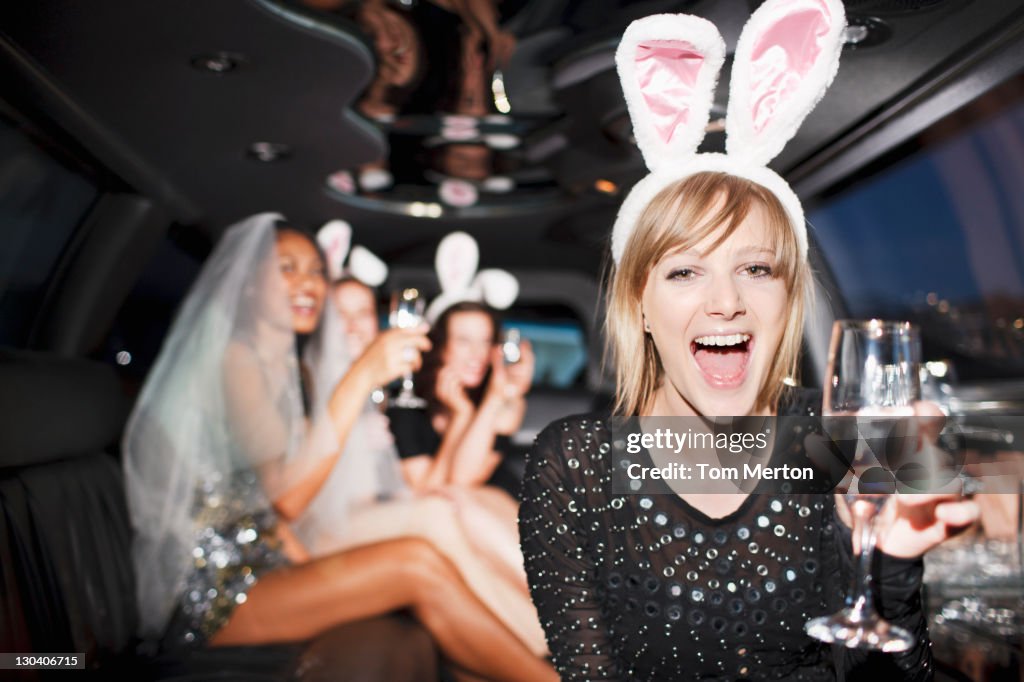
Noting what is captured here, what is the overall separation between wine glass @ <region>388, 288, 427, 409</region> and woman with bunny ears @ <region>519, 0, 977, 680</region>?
167 centimetres

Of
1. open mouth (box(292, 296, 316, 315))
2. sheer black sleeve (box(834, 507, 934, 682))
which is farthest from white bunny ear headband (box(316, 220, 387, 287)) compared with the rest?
sheer black sleeve (box(834, 507, 934, 682))

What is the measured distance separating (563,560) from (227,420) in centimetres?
136

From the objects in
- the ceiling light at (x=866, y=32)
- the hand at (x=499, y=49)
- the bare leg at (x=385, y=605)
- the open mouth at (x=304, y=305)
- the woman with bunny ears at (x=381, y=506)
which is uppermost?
the hand at (x=499, y=49)

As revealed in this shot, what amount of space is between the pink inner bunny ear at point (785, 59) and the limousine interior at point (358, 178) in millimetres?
150

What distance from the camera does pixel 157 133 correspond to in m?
2.14

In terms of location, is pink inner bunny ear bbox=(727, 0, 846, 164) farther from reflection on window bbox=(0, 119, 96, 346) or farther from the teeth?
reflection on window bbox=(0, 119, 96, 346)

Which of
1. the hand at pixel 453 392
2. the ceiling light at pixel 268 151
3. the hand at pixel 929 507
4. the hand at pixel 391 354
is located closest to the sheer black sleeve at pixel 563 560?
the hand at pixel 929 507

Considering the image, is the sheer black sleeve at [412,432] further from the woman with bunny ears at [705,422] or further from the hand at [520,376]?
the woman with bunny ears at [705,422]

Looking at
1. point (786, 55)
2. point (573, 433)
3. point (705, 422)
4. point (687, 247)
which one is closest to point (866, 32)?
point (786, 55)

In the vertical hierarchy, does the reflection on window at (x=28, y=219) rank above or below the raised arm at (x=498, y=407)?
above

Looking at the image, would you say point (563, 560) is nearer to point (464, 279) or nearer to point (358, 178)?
point (358, 178)

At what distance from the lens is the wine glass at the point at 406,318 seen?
291 cm

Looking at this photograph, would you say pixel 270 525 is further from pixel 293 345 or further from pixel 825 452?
pixel 825 452

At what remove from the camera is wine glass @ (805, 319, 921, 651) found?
90 cm
